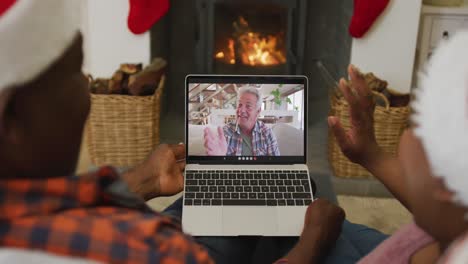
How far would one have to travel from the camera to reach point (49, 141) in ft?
2.08

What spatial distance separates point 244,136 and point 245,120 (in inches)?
1.6

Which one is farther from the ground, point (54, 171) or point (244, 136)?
point (54, 171)

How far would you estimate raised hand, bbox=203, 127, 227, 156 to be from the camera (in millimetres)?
1438

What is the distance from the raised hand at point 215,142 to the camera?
1.44m

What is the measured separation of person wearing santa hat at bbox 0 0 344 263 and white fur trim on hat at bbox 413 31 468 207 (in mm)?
292

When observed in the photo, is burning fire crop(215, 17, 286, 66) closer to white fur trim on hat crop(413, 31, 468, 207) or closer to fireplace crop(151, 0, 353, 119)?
fireplace crop(151, 0, 353, 119)

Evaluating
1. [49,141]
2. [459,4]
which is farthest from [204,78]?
[459,4]

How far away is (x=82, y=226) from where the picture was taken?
2.01ft

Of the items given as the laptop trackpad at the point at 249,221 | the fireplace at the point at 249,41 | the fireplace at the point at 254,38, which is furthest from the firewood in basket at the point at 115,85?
the laptop trackpad at the point at 249,221

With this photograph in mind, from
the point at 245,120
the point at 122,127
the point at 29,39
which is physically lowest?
the point at 122,127

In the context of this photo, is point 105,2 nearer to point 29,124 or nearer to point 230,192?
point 230,192

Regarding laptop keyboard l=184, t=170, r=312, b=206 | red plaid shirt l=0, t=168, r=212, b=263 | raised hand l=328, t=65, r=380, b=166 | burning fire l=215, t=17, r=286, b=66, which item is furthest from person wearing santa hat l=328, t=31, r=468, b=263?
burning fire l=215, t=17, r=286, b=66

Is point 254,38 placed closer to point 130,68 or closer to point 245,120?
point 130,68

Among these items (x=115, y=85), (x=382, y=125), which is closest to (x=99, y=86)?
(x=115, y=85)
